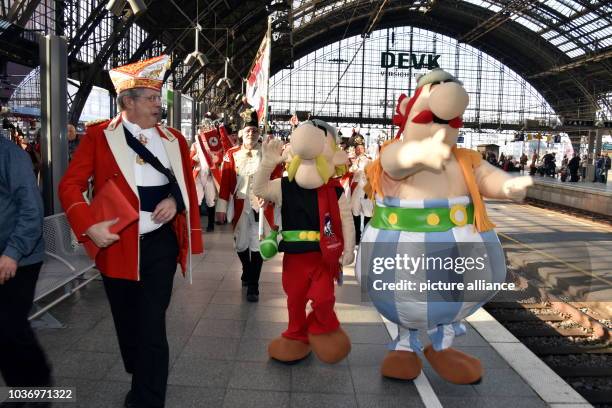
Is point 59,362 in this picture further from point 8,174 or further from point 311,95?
point 311,95

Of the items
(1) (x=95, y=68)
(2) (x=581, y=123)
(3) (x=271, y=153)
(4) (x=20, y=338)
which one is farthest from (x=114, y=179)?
(2) (x=581, y=123)

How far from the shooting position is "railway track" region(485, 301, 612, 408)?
4.78 meters

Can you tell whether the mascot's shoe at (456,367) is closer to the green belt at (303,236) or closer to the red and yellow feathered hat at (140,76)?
the green belt at (303,236)

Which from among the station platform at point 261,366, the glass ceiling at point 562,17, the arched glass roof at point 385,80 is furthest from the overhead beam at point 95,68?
the arched glass roof at point 385,80

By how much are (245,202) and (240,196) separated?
3.0 inches

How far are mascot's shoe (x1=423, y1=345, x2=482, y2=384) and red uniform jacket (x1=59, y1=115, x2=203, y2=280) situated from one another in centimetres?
167

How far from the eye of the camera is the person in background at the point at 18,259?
2.53 m

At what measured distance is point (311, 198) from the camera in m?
3.70

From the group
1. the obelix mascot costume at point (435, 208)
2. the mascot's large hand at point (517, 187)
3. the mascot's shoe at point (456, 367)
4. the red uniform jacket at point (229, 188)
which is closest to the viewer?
the mascot's large hand at point (517, 187)

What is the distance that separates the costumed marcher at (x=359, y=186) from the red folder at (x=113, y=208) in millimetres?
3985

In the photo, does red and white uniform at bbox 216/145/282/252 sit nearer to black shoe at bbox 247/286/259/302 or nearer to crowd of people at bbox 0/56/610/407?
black shoe at bbox 247/286/259/302

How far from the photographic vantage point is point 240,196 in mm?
5301

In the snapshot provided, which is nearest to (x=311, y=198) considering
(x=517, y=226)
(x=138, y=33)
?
(x=517, y=226)

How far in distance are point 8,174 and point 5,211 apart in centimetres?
17
